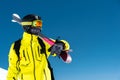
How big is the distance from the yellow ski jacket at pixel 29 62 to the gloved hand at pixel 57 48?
0.67 feet

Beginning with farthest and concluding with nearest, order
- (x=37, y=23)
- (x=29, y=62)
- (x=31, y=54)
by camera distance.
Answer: (x=37, y=23) → (x=31, y=54) → (x=29, y=62)

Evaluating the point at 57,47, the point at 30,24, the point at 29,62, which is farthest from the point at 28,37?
the point at 57,47

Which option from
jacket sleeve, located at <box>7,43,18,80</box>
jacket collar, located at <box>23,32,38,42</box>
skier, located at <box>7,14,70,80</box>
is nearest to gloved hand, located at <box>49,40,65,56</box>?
skier, located at <box>7,14,70,80</box>

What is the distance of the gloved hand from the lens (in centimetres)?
1004

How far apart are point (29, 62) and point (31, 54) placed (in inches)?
8.7

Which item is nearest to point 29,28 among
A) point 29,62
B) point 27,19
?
point 27,19

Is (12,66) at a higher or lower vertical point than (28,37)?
lower

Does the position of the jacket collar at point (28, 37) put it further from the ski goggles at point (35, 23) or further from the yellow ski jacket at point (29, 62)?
the ski goggles at point (35, 23)

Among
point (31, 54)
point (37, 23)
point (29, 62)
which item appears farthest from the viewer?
point (37, 23)

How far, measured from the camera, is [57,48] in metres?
10.1

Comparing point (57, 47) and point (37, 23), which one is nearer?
point (57, 47)

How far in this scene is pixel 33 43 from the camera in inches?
409

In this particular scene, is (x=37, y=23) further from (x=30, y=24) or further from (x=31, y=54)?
(x=31, y=54)

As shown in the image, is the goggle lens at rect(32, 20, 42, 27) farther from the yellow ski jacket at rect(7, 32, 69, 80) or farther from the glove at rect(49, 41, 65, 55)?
the glove at rect(49, 41, 65, 55)
